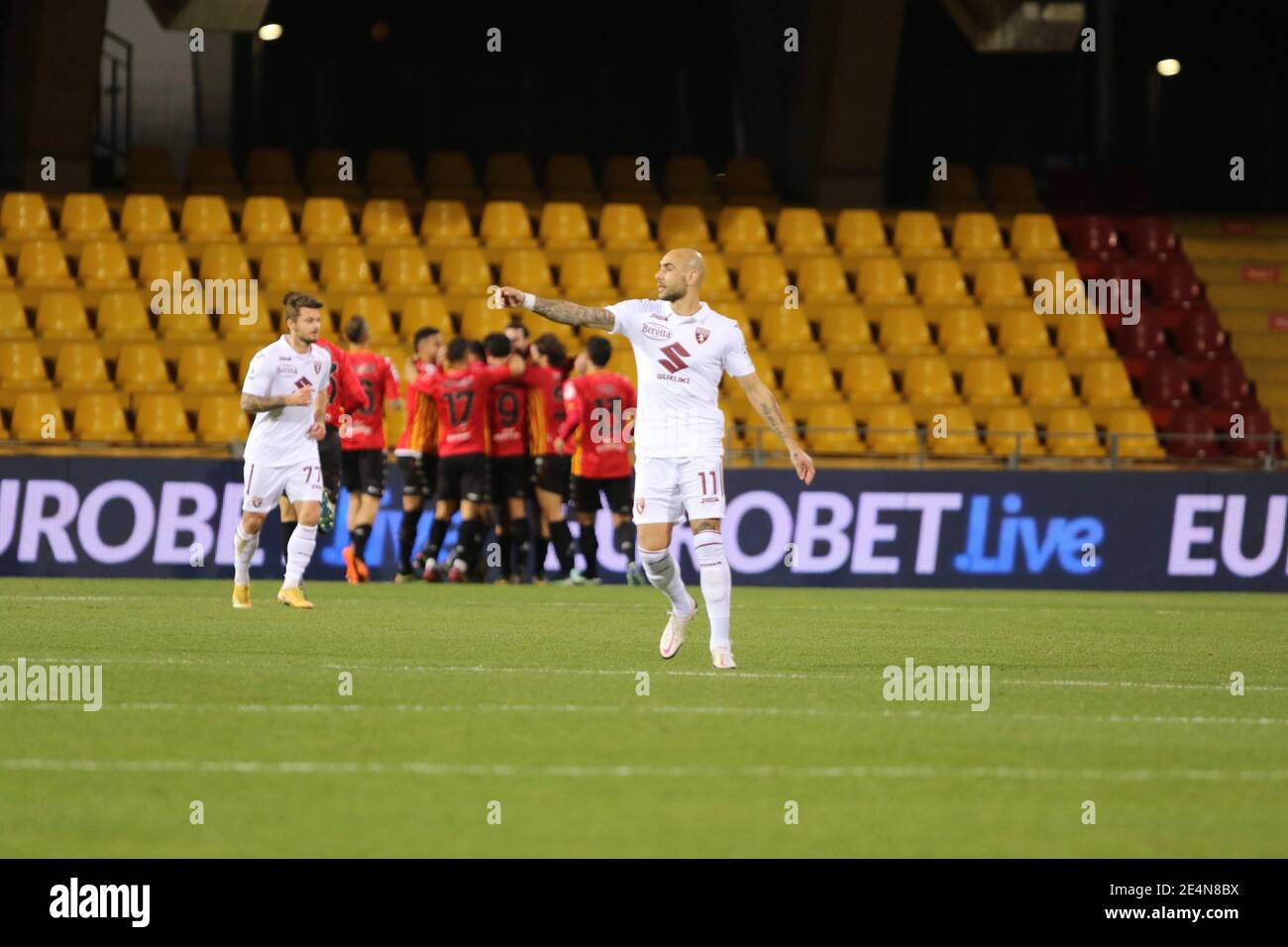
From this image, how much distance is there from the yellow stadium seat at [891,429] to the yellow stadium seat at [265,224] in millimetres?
7551

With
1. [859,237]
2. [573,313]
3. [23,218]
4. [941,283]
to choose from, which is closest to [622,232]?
[859,237]

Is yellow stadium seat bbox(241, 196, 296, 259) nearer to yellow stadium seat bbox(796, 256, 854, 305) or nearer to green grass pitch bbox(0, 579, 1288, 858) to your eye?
yellow stadium seat bbox(796, 256, 854, 305)

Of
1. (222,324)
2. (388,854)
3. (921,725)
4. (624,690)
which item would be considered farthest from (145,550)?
(388,854)

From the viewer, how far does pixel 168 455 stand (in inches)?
888

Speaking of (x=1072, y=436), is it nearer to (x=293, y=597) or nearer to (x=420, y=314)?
(x=420, y=314)

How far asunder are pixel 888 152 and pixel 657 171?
368 centimetres

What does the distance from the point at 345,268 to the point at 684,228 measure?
15.1ft

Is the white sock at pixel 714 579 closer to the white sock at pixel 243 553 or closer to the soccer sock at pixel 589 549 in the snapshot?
the white sock at pixel 243 553

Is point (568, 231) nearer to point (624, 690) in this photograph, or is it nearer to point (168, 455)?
point (168, 455)

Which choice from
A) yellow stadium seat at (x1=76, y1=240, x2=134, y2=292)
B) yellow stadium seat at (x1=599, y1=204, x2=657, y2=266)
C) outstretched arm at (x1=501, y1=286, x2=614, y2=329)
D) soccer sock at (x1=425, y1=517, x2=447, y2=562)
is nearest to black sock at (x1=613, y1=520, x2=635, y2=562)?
soccer sock at (x1=425, y1=517, x2=447, y2=562)

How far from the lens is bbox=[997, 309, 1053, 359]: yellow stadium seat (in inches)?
1045

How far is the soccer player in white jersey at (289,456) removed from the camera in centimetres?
1634

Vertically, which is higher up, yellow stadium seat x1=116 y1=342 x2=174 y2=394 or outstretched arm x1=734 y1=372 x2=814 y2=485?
yellow stadium seat x1=116 y1=342 x2=174 y2=394

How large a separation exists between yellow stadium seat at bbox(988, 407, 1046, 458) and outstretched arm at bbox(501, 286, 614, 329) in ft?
43.5
